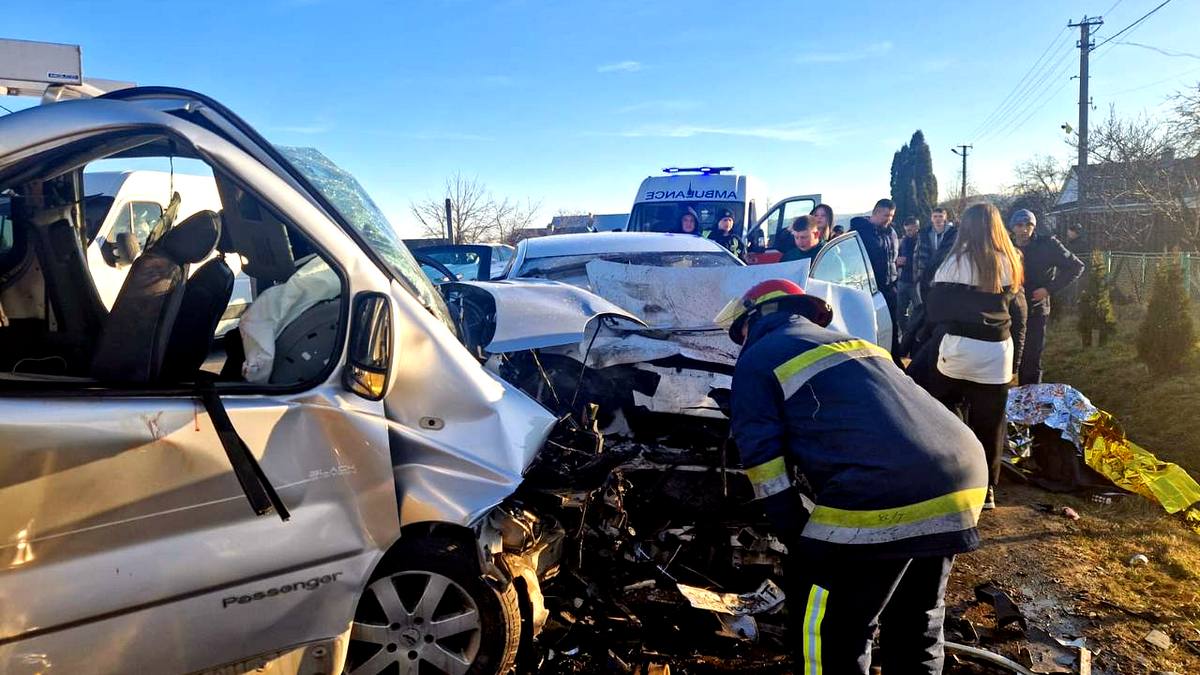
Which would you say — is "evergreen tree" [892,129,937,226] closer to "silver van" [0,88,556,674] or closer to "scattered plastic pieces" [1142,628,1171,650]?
"scattered plastic pieces" [1142,628,1171,650]

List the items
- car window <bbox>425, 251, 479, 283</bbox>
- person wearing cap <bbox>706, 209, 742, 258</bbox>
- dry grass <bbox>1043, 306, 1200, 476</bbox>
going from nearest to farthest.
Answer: dry grass <bbox>1043, 306, 1200, 476</bbox>, person wearing cap <bbox>706, 209, 742, 258</bbox>, car window <bbox>425, 251, 479, 283</bbox>

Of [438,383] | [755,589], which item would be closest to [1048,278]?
[755,589]

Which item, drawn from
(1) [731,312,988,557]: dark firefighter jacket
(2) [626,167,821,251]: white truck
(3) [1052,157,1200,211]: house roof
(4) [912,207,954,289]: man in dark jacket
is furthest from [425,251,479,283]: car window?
(3) [1052,157,1200,211]: house roof

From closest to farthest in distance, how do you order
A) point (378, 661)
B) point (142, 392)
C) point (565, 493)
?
1. point (142, 392)
2. point (378, 661)
3. point (565, 493)

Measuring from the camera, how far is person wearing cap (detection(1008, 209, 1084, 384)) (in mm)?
6188

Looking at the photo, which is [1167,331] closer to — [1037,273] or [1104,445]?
[1037,273]

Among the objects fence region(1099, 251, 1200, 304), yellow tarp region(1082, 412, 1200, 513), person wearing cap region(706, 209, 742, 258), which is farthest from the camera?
fence region(1099, 251, 1200, 304)

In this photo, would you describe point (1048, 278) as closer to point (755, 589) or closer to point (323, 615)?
point (755, 589)

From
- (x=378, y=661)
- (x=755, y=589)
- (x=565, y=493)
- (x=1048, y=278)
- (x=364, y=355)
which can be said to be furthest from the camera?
(x=1048, y=278)

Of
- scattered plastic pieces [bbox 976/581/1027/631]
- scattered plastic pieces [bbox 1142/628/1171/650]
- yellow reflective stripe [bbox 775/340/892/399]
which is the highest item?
yellow reflective stripe [bbox 775/340/892/399]

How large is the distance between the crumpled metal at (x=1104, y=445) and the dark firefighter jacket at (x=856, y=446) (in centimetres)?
304

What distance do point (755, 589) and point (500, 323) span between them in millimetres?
1648

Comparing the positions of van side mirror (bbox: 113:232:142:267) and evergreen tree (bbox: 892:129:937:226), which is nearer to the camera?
van side mirror (bbox: 113:232:142:267)

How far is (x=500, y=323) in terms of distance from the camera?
10.8 feet
